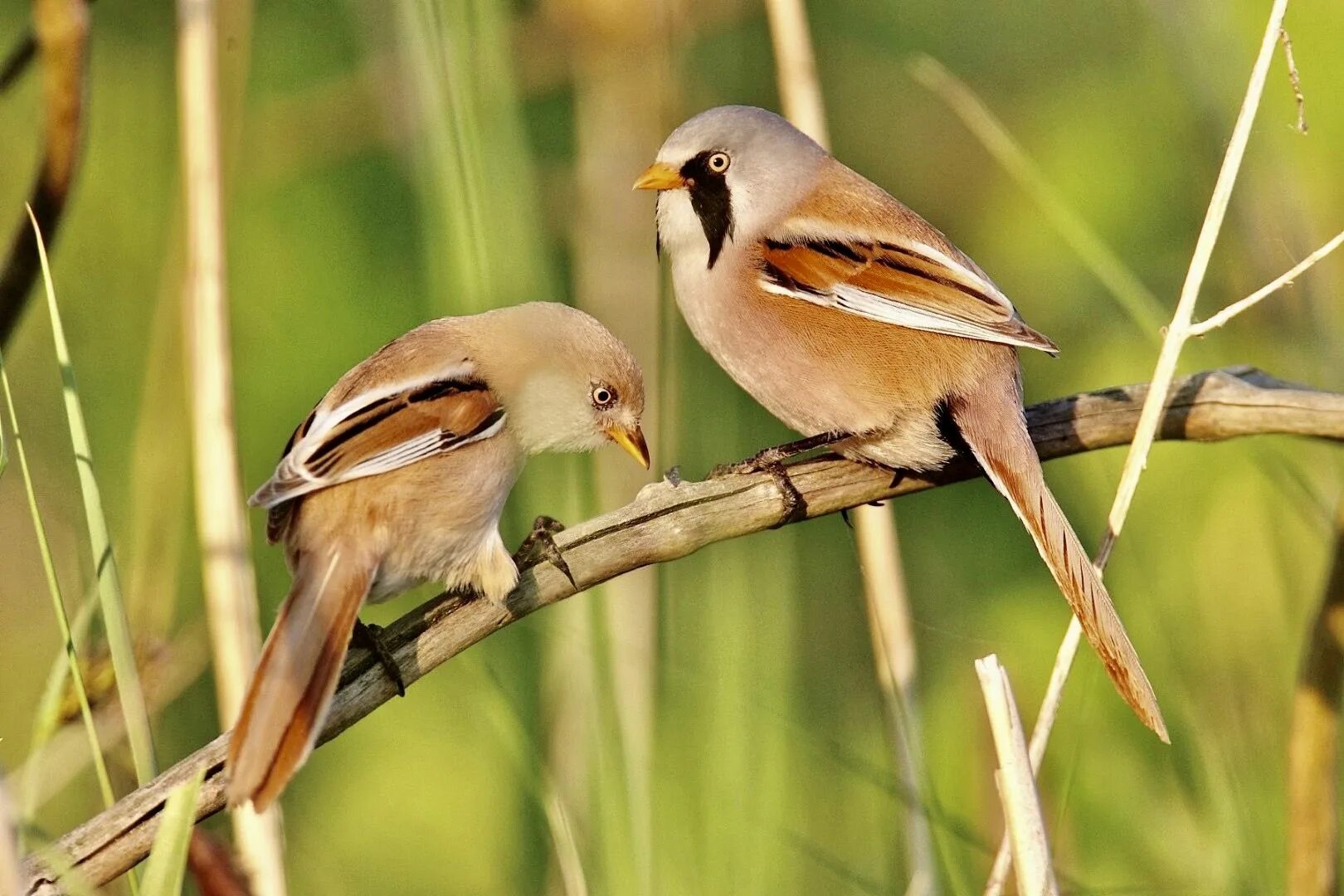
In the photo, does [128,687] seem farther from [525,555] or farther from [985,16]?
[985,16]

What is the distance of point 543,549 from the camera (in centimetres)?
261

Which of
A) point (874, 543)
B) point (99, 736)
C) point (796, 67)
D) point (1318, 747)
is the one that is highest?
point (796, 67)

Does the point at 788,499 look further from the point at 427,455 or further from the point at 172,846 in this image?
the point at 172,846

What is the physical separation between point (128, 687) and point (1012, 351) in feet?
6.77

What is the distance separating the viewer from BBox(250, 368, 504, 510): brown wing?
253 cm

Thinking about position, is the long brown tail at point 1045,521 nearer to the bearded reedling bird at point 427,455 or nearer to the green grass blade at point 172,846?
the bearded reedling bird at point 427,455

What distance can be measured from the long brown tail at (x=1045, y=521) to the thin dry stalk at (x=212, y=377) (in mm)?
1519

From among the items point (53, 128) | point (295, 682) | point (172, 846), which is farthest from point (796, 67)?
point (172, 846)

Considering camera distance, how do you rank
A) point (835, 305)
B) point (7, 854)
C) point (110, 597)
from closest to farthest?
1. point (7, 854)
2. point (110, 597)
3. point (835, 305)

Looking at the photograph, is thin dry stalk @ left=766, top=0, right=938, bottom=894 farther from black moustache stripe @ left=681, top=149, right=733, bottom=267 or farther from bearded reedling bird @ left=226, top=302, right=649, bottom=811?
bearded reedling bird @ left=226, top=302, right=649, bottom=811

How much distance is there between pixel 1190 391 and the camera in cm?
301

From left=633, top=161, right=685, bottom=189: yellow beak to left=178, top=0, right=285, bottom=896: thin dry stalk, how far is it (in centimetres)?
94

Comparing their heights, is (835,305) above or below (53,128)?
below

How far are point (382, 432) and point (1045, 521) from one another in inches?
50.6
